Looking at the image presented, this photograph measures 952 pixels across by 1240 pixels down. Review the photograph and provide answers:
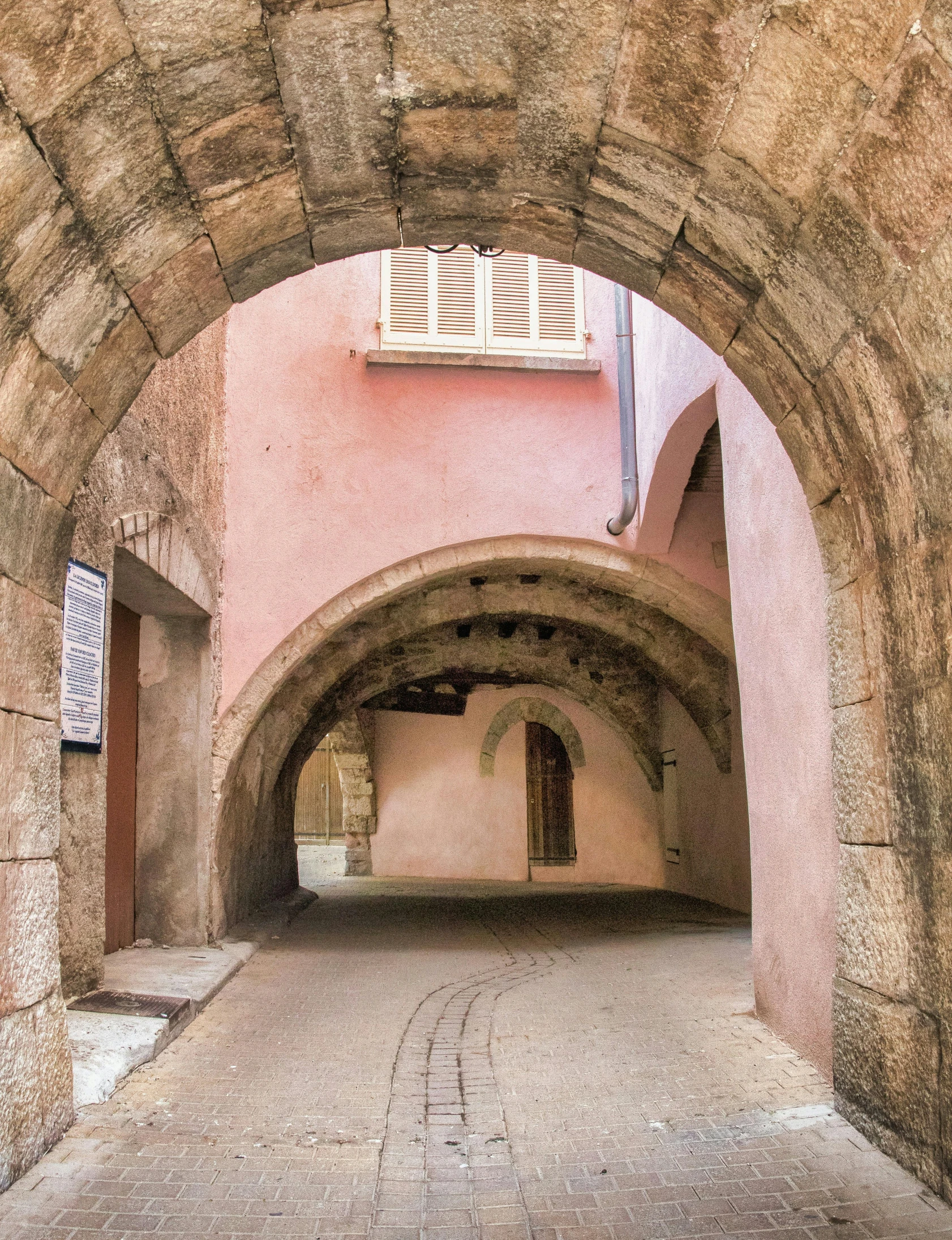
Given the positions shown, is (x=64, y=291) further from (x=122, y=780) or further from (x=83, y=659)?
(x=122, y=780)

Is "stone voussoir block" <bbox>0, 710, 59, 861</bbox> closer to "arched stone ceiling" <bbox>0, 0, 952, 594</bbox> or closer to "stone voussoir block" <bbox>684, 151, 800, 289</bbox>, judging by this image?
"arched stone ceiling" <bbox>0, 0, 952, 594</bbox>

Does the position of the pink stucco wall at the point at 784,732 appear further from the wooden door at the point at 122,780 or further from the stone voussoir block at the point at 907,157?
the wooden door at the point at 122,780

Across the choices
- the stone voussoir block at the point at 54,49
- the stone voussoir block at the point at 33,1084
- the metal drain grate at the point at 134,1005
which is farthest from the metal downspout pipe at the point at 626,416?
the stone voussoir block at the point at 54,49

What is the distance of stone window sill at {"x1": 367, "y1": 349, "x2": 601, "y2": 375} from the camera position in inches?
301

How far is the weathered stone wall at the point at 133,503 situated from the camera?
452 centimetres

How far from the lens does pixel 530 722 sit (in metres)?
14.4

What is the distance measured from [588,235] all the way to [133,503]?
10.1 ft

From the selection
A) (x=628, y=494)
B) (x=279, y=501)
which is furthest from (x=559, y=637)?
(x=279, y=501)

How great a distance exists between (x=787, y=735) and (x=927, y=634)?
1582 mm

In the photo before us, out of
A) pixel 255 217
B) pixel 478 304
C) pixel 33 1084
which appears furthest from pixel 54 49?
pixel 478 304

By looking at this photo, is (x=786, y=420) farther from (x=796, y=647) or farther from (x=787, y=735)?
(x=787, y=735)

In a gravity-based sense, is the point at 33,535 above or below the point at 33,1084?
above

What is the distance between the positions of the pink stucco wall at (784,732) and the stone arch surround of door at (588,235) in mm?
636

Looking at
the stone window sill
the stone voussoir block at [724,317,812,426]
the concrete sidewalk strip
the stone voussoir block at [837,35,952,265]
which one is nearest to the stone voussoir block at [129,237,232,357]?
the stone voussoir block at [724,317,812,426]
